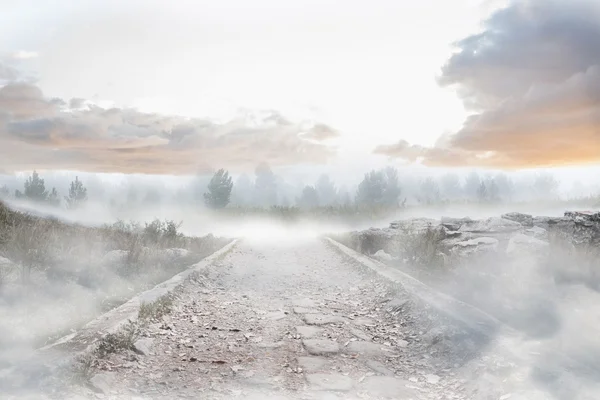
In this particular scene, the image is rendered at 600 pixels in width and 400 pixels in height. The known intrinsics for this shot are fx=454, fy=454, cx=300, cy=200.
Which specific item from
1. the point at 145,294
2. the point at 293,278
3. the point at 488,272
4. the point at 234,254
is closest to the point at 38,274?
the point at 145,294

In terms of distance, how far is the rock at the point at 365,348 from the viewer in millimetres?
5164

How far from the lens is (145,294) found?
6.92 m

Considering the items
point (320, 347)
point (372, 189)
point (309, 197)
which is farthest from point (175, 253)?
point (309, 197)

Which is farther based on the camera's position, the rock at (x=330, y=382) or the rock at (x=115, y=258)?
the rock at (x=115, y=258)

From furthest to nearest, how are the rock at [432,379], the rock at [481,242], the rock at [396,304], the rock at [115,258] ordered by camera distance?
the rock at [481,242] → the rock at [115,258] → the rock at [396,304] → the rock at [432,379]

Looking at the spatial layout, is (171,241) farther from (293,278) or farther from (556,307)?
(556,307)

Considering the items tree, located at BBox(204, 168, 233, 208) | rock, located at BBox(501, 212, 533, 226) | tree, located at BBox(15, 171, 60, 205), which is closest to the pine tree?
tree, located at BBox(15, 171, 60, 205)

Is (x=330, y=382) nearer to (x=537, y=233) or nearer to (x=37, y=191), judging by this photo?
(x=537, y=233)

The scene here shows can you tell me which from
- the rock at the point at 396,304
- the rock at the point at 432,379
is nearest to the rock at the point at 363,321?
the rock at the point at 396,304

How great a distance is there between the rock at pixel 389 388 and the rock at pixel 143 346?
2335 millimetres

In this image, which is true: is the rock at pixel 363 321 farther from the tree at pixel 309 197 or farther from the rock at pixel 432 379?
the tree at pixel 309 197

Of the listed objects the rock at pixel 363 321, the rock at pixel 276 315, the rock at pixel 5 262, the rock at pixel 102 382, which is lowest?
the rock at pixel 276 315

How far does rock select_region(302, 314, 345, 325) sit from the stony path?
0.03 meters

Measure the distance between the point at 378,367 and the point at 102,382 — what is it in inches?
105
